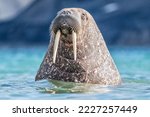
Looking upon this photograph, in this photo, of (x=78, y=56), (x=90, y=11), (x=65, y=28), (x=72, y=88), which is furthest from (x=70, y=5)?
(x=65, y=28)

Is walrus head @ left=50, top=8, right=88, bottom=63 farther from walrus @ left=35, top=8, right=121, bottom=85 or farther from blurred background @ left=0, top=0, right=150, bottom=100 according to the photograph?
blurred background @ left=0, top=0, right=150, bottom=100

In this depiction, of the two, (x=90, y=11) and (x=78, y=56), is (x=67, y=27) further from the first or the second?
(x=90, y=11)

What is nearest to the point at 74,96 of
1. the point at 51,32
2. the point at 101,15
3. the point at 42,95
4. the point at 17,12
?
the point at 42,95

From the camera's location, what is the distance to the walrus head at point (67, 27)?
30.0 ft

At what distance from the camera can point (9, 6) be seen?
59.2 m

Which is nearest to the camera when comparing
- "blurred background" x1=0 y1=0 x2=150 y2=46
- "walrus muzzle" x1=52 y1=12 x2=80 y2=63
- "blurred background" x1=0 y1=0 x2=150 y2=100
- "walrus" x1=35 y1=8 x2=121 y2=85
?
"walrus muzzle" x1=52 y1=12 x2=80 y2=63

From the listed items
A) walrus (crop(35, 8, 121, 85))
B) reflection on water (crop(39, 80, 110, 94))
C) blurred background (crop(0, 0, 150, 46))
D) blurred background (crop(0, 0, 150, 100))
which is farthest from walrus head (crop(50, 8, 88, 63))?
blurred background (crop(0, 0, 150, 46))

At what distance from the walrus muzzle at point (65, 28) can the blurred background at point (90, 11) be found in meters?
44.9

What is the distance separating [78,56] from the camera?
31.8 feet

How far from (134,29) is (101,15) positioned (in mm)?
3400

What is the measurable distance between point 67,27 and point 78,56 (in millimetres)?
700

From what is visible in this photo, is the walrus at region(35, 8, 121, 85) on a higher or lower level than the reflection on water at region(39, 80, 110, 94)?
higher

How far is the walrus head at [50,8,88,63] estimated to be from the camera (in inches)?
360

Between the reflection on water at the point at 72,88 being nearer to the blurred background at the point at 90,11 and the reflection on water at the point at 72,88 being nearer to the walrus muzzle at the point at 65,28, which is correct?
the walrus muzzle at the point at 65,28
